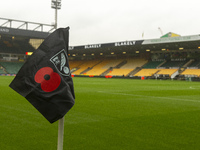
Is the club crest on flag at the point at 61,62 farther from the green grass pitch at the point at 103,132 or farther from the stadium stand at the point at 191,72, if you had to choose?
the stadium stand at the point at 191,72

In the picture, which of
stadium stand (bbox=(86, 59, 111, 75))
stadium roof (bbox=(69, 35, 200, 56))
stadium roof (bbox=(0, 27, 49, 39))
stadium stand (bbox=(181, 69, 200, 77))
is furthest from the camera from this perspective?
stadium stand (bbox=(86, 59, 111, 75))

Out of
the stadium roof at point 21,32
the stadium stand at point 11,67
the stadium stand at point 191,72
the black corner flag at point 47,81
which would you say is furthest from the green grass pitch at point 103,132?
the stadium stand at point 11,67

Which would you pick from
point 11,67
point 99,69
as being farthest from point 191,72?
point 11,67

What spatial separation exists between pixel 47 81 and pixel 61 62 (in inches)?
10.9

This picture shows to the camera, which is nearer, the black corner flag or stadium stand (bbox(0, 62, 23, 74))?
the black corner flag

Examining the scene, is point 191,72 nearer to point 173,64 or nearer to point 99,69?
point 173,64

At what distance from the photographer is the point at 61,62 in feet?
9.78

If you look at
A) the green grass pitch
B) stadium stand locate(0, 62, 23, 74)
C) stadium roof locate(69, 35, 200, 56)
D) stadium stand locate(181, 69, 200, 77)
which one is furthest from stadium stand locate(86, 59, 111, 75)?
the green grass pitch

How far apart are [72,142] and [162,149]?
171 centimetres

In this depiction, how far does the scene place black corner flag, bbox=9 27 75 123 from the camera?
9.59ft

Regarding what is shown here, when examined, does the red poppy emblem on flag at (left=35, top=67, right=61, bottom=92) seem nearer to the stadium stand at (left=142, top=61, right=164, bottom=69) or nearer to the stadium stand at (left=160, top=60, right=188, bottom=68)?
the stadium stand at (left=160, top=60, right=188, bottom=68)

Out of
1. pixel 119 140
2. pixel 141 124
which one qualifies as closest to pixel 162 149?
pixel 119 140

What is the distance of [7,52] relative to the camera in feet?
222

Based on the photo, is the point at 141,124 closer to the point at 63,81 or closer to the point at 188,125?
the point at 188,125
